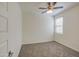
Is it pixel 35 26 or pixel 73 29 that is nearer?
pixel 35 26

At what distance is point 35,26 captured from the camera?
6.93 ft

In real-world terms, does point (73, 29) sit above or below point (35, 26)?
below

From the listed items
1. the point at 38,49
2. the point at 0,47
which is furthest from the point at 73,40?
the point at 0,47

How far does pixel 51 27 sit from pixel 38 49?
0.67m

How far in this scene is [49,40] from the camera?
2188 millimetres

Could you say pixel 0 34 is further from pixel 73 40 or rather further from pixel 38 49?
pixel 73 40

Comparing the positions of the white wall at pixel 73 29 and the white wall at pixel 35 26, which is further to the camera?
the white wall at pixel 73 29

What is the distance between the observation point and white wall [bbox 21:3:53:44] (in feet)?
6.21

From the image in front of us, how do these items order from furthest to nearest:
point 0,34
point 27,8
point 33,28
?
1. point 33,28
2. point 27,8
3. point 0,34

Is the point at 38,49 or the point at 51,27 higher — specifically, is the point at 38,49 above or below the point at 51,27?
below

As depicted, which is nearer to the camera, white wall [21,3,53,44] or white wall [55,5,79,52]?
white wall [21,3,53,44]

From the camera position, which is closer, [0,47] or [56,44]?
[0,47]

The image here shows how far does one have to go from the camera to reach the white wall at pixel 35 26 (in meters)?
1.89

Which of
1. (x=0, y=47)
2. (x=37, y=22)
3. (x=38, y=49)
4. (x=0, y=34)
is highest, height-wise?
(x=37, y=22)
